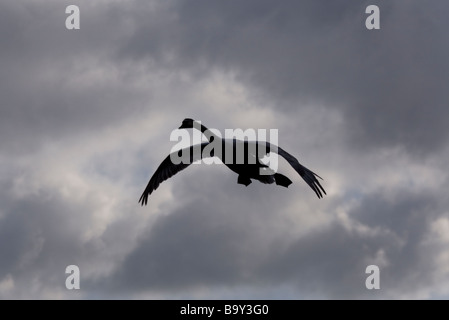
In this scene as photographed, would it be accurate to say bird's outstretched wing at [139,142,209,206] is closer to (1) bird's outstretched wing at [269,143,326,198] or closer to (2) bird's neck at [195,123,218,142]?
(2) bird's neck at [195,123,218,142]

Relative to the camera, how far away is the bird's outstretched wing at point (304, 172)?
25672mm

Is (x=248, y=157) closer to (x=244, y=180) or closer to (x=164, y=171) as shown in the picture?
(x=244, y=180)

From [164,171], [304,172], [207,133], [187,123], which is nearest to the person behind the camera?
[304,172]

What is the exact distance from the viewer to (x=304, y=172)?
26.3 meters

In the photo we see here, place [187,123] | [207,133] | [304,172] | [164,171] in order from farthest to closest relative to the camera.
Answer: [164,171] < [187,123] < [207,133] < [304,172]

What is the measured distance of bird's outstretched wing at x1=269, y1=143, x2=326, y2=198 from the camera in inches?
1011

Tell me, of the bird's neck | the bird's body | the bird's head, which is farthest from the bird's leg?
the bird's head

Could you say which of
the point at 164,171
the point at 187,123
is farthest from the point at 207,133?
the point at 164,171

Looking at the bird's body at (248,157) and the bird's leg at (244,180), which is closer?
the bird's body at (248,157)

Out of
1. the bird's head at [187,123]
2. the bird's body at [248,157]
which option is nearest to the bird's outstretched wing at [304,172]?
the bird's body at [248,157]

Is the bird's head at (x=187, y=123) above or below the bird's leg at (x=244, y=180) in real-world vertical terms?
above

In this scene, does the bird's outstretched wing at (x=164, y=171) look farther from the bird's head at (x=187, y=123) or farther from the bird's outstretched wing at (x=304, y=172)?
the bird's outstretched wing at (x=304, y=172)
